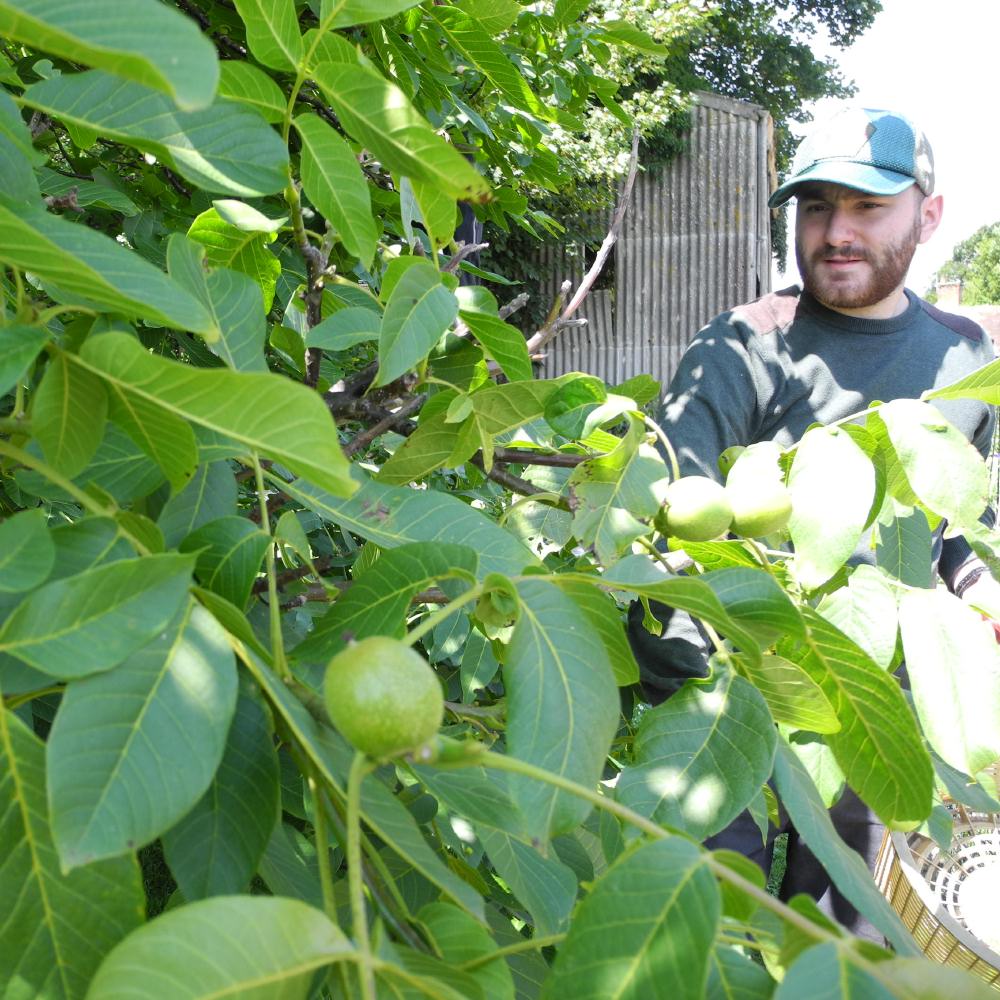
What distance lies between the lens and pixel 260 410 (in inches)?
16.6

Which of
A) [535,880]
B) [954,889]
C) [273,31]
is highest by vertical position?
[273,31]

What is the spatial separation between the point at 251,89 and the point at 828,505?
0.53 m

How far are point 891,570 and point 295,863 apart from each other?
0.56 metres

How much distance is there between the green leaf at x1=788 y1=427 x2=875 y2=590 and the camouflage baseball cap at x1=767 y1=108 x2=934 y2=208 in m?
1.80

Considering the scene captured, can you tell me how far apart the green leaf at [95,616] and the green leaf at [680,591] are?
0.25 m

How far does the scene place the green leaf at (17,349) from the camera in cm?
47

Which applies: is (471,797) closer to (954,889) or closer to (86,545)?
(86,545)

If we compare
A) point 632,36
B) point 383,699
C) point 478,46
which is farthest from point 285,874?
point 632,36

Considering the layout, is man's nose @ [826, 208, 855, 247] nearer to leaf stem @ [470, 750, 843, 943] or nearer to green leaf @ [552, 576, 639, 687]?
green leaf @ [552, 576, 639, 687]

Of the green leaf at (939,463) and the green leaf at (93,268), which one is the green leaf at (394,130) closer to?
the green leaf at (93,268)

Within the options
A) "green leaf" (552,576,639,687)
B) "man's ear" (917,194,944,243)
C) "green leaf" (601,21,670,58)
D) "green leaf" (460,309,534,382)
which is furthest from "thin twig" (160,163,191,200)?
"man's ear" (917,194,944,243)

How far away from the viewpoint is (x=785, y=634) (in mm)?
573

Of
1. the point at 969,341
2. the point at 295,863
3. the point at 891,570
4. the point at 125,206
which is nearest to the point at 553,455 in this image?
the point at 891,570

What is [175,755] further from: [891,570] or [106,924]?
[891,570]
